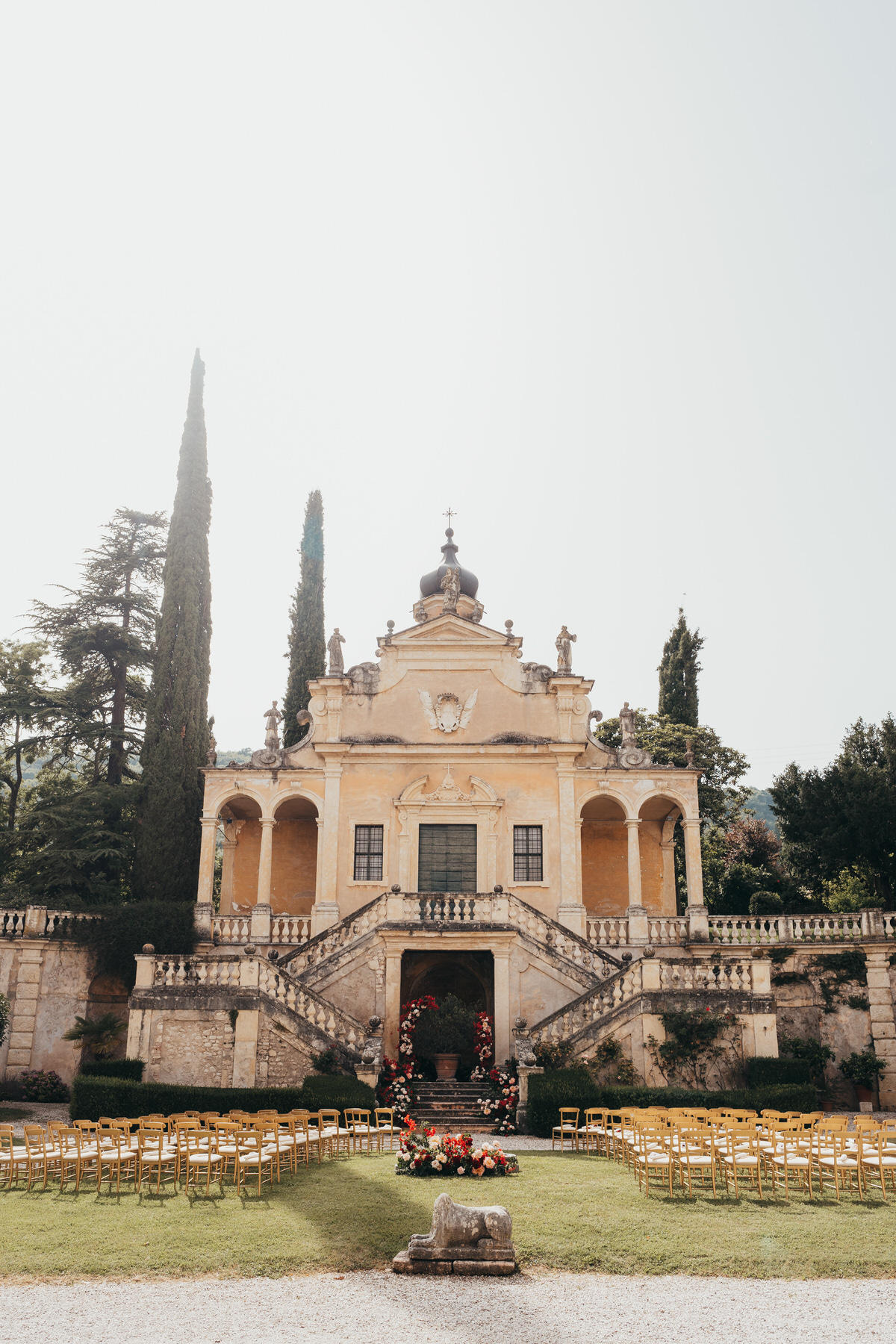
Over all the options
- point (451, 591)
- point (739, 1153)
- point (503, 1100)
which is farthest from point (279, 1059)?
point (451, 591)

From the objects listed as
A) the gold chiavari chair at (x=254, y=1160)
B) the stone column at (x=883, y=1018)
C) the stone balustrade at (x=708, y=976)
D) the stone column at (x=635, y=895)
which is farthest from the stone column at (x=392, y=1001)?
the stone column at (x=883, y=1018)

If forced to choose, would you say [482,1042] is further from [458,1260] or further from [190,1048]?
[458,1260]

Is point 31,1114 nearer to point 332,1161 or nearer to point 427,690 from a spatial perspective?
point 332,1161

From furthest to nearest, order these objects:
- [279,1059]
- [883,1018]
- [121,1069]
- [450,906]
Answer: [883,1018], [450,906], [279,1059], [121,1069]

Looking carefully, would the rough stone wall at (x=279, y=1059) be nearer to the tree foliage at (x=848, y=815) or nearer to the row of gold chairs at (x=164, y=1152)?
the row of gold chairs at (x=164, y=1152)

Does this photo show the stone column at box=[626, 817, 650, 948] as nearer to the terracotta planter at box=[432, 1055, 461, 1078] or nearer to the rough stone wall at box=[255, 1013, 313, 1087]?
the terracotta planter at box=[432, 1055, 461, 1078]

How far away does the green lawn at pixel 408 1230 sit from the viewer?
9.46 meters

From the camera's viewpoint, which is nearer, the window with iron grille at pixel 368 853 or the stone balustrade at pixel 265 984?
the stone balustrade at pixel 265 984

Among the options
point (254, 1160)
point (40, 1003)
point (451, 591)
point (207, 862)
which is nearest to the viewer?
point (254, 1160)

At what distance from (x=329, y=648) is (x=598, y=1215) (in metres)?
20.5

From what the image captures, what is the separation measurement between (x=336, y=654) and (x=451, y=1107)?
1340cm

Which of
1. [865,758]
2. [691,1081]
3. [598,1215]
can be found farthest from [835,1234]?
[865,758]

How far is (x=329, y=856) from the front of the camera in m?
27.9

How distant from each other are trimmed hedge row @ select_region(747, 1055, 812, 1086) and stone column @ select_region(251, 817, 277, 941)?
12.7 meters
